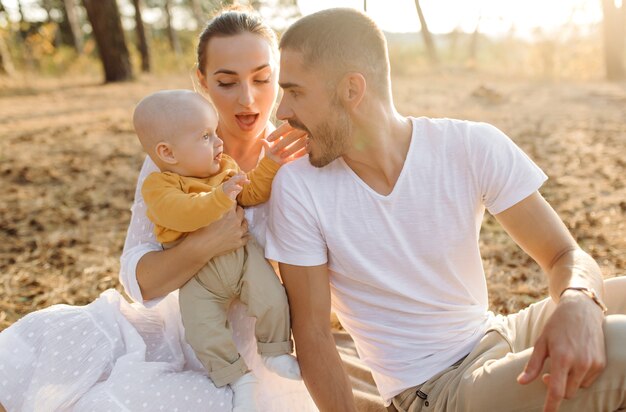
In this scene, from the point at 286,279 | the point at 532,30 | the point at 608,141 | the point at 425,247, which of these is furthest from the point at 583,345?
the point at 532,30

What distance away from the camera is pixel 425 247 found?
221cm

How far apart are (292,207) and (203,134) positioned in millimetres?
433

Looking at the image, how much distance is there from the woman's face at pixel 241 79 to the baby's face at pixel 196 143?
0.80 feet

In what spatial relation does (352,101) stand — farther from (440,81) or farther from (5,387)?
(440,81)

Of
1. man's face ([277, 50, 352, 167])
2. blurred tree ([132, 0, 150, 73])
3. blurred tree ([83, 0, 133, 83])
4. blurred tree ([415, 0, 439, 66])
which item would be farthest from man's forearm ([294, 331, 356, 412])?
blurred tree ([415, 0, 439, 66])

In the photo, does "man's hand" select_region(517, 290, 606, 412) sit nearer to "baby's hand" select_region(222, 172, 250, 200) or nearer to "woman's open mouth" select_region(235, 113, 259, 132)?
"baby's hand" select_region(222, 172, 250, 200)

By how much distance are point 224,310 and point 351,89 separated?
936 mm

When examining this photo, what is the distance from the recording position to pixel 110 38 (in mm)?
11438

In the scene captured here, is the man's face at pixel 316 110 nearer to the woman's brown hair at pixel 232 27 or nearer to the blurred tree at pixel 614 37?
the woman's brown hair at pixel 232 27

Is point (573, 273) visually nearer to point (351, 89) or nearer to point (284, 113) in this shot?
point (351, 89)

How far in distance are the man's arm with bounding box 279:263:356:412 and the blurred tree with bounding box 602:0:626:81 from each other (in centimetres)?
1227

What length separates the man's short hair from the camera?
7.24 feet

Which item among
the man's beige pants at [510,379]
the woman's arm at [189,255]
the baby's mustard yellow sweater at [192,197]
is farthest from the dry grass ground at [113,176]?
the baby's mustard yellow sweater at [192,197]

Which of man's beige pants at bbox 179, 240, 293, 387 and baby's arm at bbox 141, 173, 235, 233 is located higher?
baby's arm at bbox 141, 173, 235, 233
